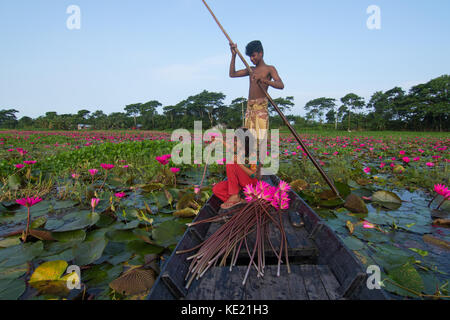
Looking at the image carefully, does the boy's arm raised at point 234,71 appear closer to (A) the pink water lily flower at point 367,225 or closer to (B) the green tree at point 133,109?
(A) the pink water lily flower at point 367,225

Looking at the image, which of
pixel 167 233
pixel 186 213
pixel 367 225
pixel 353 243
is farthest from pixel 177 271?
pixel 367 225

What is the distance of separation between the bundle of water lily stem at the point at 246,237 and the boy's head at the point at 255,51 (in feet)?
6.72

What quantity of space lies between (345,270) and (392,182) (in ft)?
10.1

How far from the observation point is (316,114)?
57.8 metres

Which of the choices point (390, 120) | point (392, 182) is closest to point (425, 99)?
point (390, 120)

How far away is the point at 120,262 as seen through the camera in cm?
159

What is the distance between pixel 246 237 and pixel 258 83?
2191 millimetres

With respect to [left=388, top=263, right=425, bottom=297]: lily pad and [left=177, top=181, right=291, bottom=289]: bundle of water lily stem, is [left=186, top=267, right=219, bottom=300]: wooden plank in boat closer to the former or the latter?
[left=177, top=181, right=291, bottom=289]: bundle of water lily stem

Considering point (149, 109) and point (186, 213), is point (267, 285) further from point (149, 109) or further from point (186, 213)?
point (149, 109)

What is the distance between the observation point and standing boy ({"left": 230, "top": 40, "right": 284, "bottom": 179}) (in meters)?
3.01

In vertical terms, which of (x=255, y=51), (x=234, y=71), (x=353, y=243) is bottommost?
(x=353, y=243)

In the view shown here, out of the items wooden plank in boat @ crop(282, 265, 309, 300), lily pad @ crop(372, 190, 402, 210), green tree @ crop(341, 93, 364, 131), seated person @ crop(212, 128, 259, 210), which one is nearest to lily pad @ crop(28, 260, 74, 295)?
wooden plank in boat @ crop(282, 265, 309, 300)

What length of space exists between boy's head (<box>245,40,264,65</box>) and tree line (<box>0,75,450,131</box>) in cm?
617
